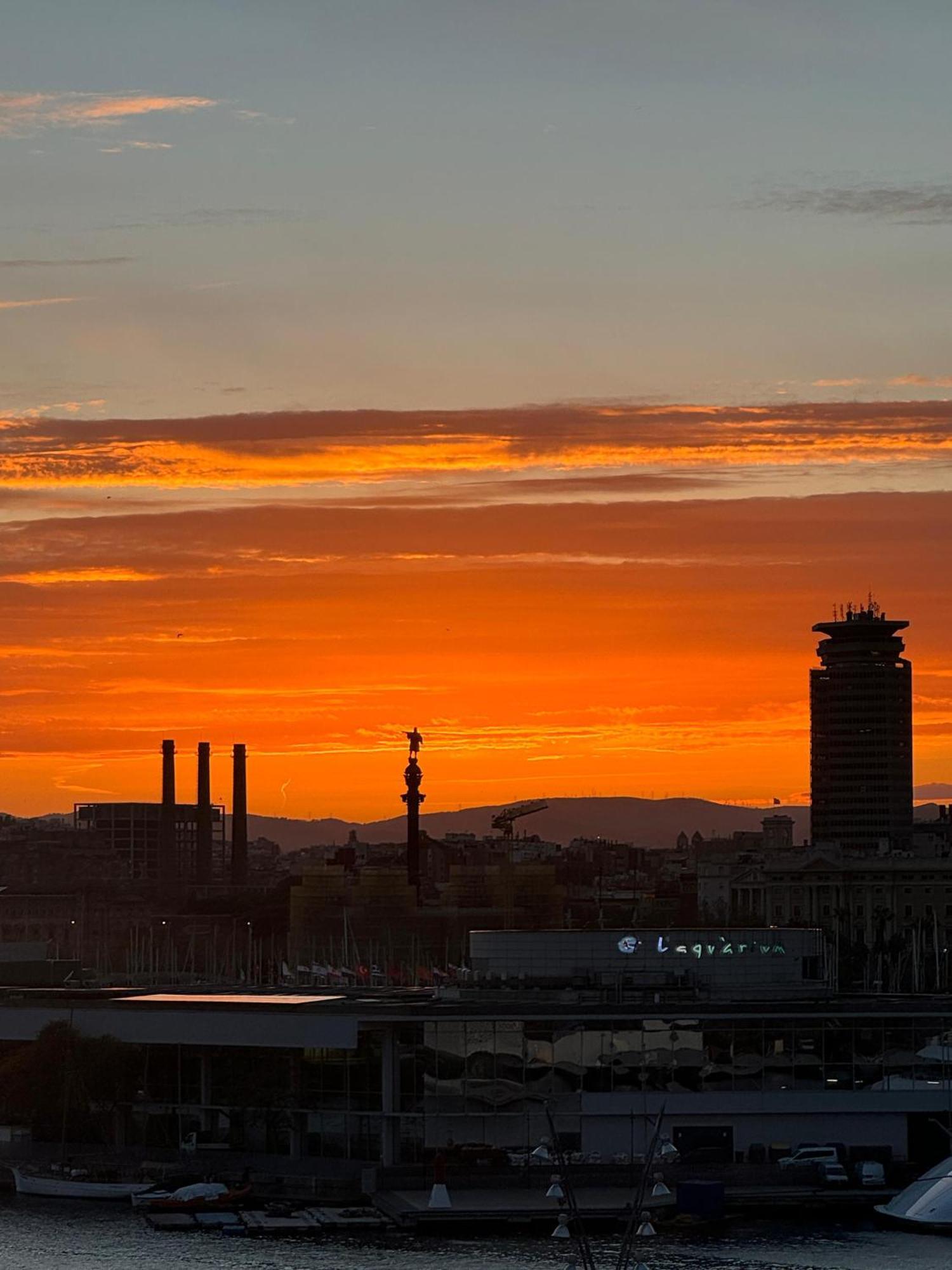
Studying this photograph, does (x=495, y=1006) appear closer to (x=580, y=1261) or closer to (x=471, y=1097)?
(x=471, y=1097)

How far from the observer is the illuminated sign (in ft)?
321

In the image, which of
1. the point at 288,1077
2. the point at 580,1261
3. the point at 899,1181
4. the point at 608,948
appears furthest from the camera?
the point at 608,948

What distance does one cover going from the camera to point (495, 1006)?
303 ft

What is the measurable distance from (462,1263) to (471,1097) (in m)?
15.8

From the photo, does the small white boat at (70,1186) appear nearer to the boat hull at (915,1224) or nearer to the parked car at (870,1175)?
the parked car at (870,1175)

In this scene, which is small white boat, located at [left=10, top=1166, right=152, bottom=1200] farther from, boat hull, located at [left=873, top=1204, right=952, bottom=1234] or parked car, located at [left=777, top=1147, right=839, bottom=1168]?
boat hull, located at [left=873, top=1204, right=952, bottom=1234]

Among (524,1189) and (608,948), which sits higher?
(608,948)

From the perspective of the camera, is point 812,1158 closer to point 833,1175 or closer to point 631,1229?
point 833,1175

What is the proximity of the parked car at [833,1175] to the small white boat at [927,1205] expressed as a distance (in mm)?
2627

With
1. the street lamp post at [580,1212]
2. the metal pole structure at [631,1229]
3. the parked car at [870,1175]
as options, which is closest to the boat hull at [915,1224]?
the parked car at [870,1175]

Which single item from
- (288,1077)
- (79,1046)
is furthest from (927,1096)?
(79,1046)

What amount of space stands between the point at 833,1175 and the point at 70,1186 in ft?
82.3

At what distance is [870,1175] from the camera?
85.2m

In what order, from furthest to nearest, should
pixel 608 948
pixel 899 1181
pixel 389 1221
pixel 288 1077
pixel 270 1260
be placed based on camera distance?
pixel 608 948 < pixel 288 1077 < pixel 899 1181 < pixel 389 1221 < pixel 270 1260
